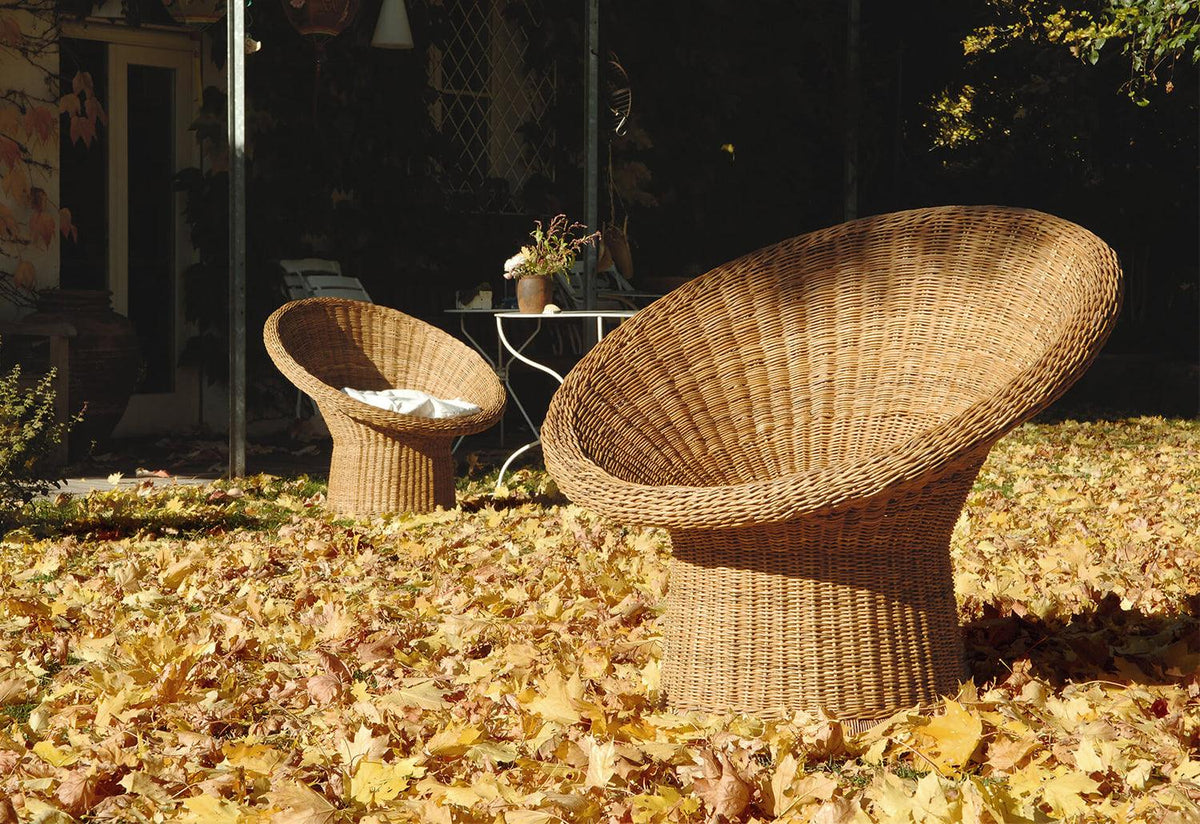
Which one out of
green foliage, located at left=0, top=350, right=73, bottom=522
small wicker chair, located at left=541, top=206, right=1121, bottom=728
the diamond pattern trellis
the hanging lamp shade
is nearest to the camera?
small wicker chair, located at left=541, top=206, right=1121, bottom=728

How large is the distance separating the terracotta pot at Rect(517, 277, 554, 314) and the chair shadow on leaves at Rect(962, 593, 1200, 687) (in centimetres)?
317

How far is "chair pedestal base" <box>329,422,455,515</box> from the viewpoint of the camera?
5.15 meters

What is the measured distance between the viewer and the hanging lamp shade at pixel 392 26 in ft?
24.5

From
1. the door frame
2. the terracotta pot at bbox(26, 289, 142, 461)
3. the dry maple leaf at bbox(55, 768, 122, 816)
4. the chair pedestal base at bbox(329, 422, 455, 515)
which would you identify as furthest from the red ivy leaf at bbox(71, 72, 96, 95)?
the dry maple leaf at bbox(55, 768, 122, 816)

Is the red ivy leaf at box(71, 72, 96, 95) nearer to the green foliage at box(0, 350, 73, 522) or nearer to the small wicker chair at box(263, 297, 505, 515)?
the small wicker chair at box(263, 297, 505, 515)

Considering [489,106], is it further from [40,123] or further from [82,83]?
[40,123]

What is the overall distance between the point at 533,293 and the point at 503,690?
11.2 feet

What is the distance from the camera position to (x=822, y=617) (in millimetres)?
2619

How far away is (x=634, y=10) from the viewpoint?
913 cm

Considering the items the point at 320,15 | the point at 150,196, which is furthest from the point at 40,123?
the point at 320,15

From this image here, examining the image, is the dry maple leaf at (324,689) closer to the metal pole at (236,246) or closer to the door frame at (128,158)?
the metal pole at (236,246)

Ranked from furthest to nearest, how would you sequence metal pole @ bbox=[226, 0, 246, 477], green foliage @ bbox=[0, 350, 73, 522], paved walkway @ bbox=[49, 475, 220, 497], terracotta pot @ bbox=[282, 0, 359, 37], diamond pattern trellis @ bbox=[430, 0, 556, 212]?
diamond pattern trellis @ bbox=[430, 0, 556, 212], terracotta pot @ bbox=[282, 0, 359, 37], metal pole @ bbox=[226, 0, 246, 477], paved walkway @ bbox=[49, 475, 220, 497], green foliage @ bbox=[0, 350, 73, 522]

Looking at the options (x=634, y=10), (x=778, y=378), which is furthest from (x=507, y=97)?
(x=778, y=378)

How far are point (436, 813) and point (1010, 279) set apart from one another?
1625mm
